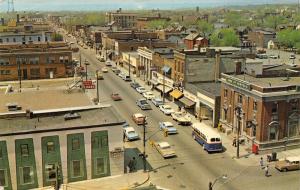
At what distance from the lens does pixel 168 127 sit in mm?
60219

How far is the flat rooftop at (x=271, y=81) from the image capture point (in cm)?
5413

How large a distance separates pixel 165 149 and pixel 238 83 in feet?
45.5

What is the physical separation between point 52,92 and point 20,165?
19879mm

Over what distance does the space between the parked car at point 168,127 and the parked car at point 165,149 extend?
6.69 m

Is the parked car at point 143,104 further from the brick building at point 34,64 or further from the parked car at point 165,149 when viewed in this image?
the brick building at point 34,64

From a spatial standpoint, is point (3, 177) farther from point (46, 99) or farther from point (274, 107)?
point (274, 107)

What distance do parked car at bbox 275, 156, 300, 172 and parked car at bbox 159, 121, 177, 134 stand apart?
55.5 feet

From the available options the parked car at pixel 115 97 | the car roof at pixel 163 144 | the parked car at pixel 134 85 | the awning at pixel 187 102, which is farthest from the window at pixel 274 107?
the parked car at pixel 134 85

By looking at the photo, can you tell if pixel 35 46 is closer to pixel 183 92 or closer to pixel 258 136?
pixel 183 92

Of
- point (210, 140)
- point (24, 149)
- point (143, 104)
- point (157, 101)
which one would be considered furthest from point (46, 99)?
point (157, 101)

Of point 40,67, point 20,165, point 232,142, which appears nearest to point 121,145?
point 20,165

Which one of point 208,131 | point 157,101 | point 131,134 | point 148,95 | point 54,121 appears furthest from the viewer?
point 148,95

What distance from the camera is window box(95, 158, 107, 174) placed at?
142 feet

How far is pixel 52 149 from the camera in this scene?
41688 millimetres
